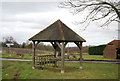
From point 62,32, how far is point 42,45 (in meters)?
31.0

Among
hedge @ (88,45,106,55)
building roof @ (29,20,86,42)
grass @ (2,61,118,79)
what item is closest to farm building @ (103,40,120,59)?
hedge @ (88,45,106,55)

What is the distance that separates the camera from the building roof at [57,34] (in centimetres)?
1836

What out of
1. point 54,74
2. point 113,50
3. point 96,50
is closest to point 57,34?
point 54,74

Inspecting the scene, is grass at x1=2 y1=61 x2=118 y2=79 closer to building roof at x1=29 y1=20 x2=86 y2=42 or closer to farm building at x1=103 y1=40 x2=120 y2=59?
building roof at x1=29 y1=20 x2=86 y2=42

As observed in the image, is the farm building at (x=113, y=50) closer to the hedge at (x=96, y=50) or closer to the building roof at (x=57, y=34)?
the hedge at (x=96, y=50)

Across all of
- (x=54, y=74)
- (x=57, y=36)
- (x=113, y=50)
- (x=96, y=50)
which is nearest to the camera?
(x=54, y=74)

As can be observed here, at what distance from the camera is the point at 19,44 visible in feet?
174

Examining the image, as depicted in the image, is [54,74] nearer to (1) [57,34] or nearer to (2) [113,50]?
(1) [57,34]

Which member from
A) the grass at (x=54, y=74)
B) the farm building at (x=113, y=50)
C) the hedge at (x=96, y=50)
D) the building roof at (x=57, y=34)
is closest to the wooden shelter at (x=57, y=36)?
the building roof at (x=57, y=34)

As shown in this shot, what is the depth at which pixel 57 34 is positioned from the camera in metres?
18.7

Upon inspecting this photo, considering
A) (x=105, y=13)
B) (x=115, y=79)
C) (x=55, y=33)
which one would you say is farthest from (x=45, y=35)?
(x=115, y=79)

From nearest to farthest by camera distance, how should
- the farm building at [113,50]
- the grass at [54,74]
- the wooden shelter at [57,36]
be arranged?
the grass at [54,74]
the wooden shelter at [57,36]
the farm building at [113,50]

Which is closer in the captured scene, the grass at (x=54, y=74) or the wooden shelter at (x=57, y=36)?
the grass at (x=54, y=74)

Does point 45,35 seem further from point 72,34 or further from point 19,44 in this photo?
Answer: point 19,44
